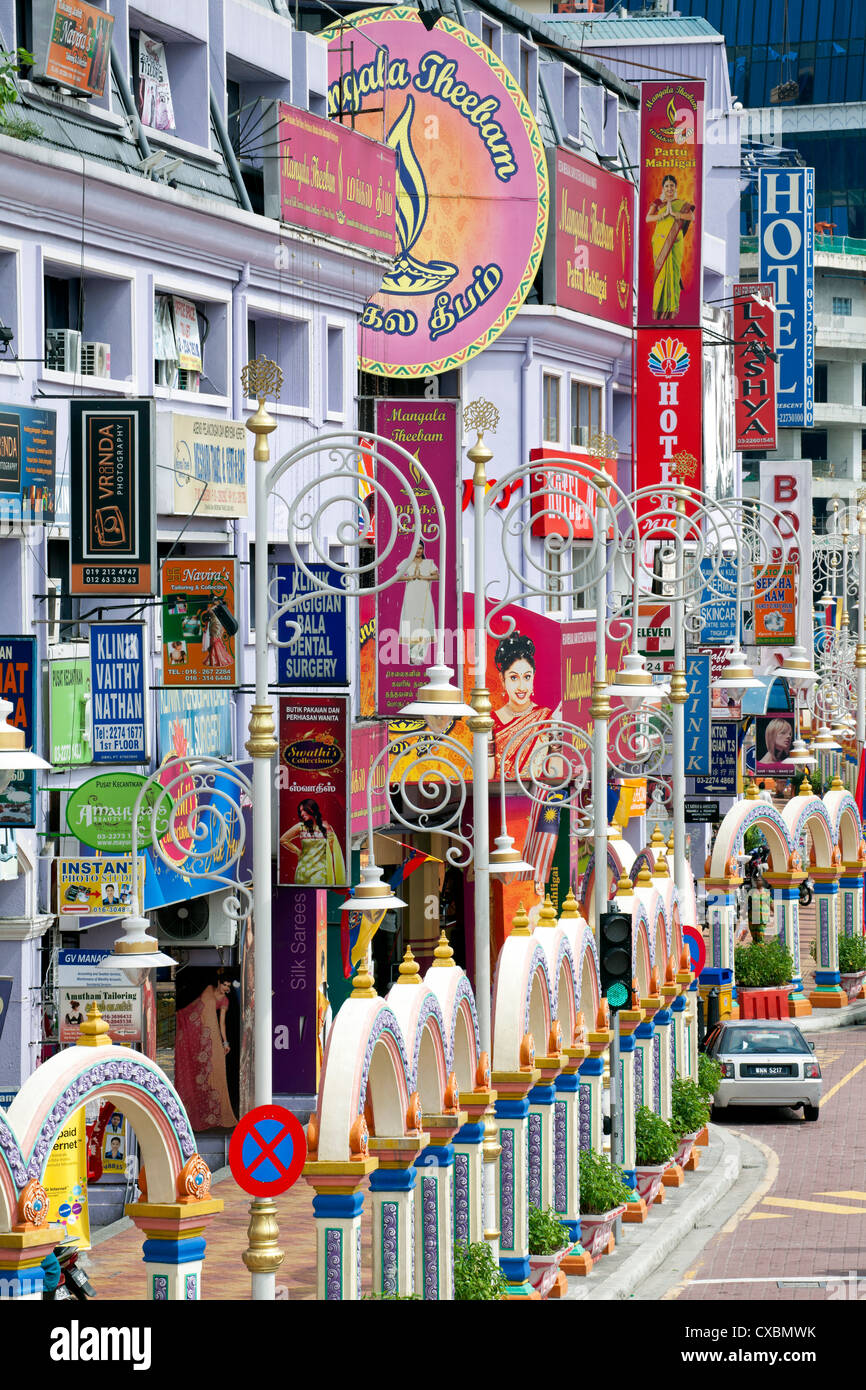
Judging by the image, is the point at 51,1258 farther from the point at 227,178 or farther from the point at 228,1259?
the point at 227,178

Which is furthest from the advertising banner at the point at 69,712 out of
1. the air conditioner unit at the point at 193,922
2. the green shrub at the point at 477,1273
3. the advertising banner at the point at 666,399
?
the advertising banner at the point at 666,399

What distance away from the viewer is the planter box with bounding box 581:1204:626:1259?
22891 millimetres

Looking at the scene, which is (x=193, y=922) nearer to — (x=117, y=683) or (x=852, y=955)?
(x=117, y=683)

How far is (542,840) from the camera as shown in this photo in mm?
38562

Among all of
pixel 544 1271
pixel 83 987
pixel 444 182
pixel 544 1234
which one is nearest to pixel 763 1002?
pixel 444 182

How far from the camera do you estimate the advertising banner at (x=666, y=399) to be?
1734 inches

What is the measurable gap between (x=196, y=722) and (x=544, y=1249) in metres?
8.64

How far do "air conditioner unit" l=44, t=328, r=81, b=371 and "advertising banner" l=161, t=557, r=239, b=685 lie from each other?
2.63 m

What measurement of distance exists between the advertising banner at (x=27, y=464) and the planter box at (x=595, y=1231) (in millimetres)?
8877

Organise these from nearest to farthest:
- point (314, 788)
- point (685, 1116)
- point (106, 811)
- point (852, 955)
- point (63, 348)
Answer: point (106, 811) → point (314, 788) → point (63, 348) → point (685, 1116) → point (852, 955)

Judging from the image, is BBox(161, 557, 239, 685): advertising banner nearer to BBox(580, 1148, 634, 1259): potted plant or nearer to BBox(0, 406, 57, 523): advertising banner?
BBox(0, 406, 57, 523): advertising banner

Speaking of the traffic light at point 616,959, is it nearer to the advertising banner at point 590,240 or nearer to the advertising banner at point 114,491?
the advertising banner at point 114,491

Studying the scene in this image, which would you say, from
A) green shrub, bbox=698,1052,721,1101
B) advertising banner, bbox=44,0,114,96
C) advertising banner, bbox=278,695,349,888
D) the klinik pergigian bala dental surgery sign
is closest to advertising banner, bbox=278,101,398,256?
the klinik pergigian bala dental surgery sign
